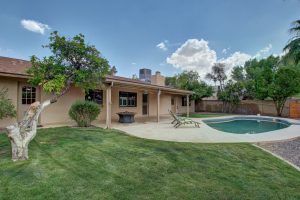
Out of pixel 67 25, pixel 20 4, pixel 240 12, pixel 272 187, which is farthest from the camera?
pixel 240 12

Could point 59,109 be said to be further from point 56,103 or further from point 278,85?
point 278,85

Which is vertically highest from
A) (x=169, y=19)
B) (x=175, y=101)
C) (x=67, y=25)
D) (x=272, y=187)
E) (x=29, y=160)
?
(x=169, y=19)

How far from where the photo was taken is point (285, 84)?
19.3 m

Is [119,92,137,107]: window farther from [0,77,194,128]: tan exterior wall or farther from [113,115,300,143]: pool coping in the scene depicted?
[113,115,300,143]: pool coping

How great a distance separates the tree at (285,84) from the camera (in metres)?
18.9

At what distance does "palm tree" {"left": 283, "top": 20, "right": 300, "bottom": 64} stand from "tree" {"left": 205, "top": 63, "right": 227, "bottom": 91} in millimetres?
16962

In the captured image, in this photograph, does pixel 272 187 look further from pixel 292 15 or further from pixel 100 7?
pixel 292 15

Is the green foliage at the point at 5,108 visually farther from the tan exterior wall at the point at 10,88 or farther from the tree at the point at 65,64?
the tree at the point at 65,64

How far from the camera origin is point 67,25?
1304cm

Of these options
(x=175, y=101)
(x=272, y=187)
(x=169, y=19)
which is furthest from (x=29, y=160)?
(x=175, y=101)

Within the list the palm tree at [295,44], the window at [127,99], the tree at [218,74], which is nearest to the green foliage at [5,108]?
the window at [127,99]

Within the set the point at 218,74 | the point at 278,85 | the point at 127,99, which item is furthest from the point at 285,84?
the point at 127,99

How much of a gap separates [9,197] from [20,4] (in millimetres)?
13142

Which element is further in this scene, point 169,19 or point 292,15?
point 169,19
